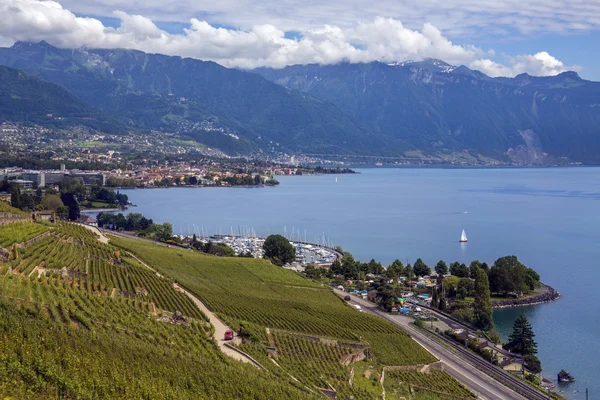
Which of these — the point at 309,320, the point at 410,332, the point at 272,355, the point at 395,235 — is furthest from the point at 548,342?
the point at 395,235

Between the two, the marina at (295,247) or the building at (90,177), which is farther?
the building at (90,177)

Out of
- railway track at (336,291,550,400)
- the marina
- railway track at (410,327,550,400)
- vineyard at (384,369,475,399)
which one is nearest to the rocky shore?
railway track at (336,291,550,400)

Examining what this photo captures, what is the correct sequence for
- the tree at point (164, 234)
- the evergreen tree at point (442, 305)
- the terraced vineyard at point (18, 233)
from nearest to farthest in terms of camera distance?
the terraced vineyard at point (18, 233)
the evergreen tree at point (442, 305)
the tree at point (164, 234)

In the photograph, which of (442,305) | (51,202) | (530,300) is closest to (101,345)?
(442,305)

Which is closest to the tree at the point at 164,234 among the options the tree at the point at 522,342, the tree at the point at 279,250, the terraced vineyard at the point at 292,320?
the tree at the point at 279,250

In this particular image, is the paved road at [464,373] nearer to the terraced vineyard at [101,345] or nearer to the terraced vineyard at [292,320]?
the terraced vineyard at [292,320]

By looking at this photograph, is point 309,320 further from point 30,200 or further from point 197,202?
point 197,202

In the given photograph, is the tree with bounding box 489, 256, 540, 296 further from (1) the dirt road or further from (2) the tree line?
(2) the tree line
